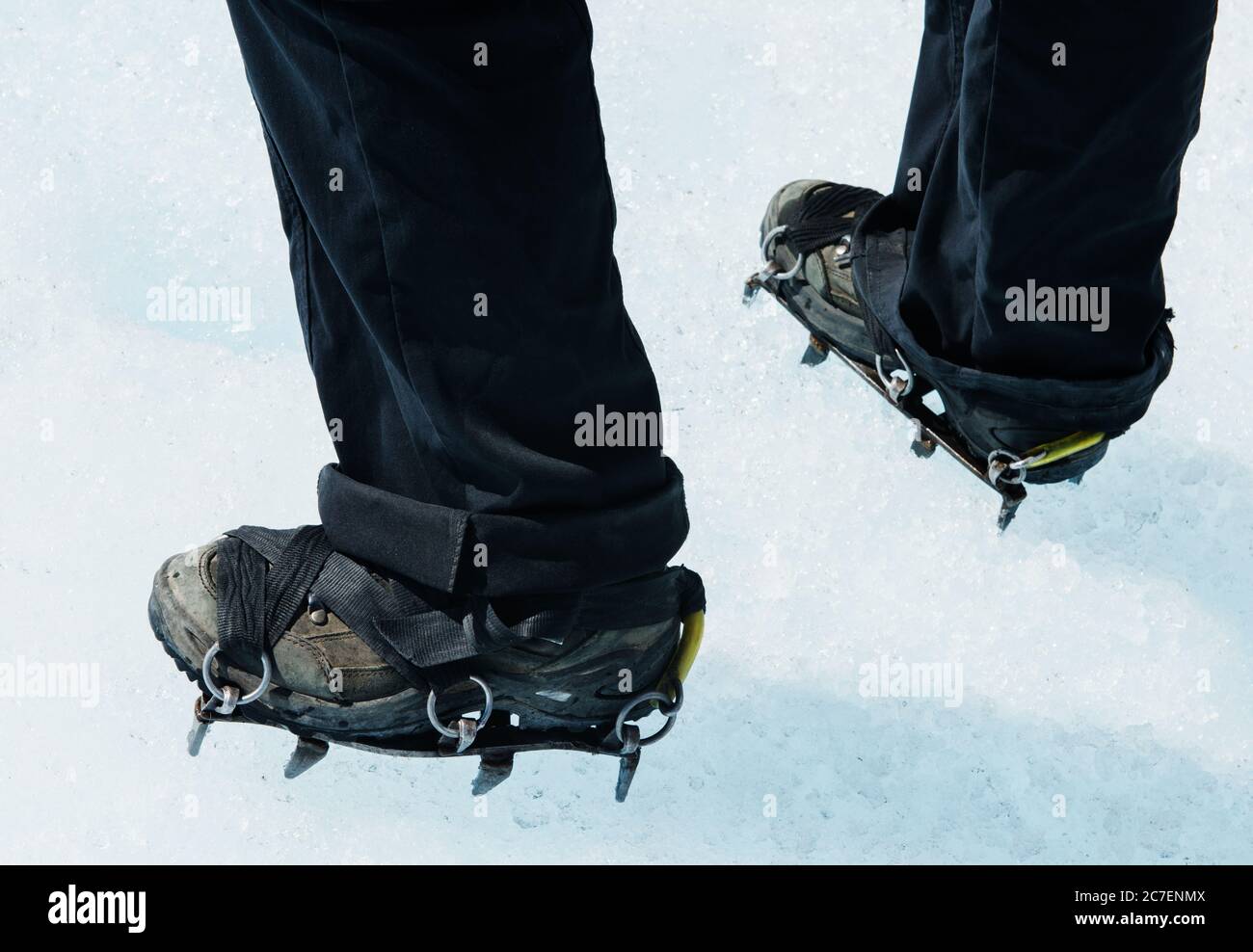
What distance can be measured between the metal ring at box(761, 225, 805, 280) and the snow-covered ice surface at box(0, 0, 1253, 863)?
0.27 ft

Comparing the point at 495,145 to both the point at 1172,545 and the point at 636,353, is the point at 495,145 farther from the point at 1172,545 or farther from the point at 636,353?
the point at 1172,545

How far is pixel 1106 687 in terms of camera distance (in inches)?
56.5

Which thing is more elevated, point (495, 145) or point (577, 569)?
point (495, 145)

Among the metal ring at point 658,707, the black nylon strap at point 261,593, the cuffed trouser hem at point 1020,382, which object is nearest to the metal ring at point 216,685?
the black nylon strap at point 261,593

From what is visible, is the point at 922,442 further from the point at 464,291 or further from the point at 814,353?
the point at 464,291

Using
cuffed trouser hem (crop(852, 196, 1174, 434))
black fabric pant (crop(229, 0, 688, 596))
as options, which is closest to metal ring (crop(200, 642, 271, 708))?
black fabric pant (crop(229, 0, 688, 596))

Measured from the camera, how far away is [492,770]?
126cm

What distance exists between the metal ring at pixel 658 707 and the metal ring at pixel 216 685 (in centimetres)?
33

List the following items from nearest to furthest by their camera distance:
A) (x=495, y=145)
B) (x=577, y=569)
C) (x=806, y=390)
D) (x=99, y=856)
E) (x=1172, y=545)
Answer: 1. (x=495, y=145)
2. (x=577, y=569)
3. (x=99, y=856)
4. (x=1172, y=545)
5. (x=806, y=390)

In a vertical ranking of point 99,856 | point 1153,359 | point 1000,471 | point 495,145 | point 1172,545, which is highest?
point 495,145

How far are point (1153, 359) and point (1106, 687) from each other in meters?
0.36

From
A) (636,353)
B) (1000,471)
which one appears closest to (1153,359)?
(1000,471)

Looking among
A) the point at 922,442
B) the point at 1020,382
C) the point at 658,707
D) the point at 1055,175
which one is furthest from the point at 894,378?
the point at 658,707

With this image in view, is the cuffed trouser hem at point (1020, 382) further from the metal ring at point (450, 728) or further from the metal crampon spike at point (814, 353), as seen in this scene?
the metal ring at point (450, 728)
